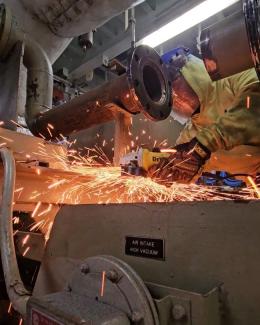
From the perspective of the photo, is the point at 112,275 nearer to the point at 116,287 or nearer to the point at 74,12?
the point at 116,287

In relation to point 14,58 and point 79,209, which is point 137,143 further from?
point 79,209

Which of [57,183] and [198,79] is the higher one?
[198,79]

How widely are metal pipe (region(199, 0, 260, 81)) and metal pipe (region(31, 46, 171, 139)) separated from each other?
298mm

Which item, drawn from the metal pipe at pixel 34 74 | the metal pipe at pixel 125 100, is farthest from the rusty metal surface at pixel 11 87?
the metal pipe at pixel 125 100

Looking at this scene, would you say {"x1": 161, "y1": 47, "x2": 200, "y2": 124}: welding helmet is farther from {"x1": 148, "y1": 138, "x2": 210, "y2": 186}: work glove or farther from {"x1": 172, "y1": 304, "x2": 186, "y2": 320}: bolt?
{"x1": 172, "y1": 304, "x2": 186, "y2": 320}: bolt

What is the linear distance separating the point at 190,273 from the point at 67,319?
260 millimetres

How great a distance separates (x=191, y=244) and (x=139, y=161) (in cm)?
108

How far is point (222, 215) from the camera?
587mm

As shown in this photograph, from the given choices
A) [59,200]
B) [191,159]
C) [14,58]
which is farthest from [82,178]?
[14,58]

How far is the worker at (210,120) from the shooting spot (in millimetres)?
1676

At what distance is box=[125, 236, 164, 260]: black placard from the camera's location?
662mm

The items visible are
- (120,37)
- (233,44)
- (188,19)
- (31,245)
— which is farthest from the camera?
(120,37)

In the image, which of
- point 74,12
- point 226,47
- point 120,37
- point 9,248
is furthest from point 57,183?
point 120,37

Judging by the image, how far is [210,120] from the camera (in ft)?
7.45
